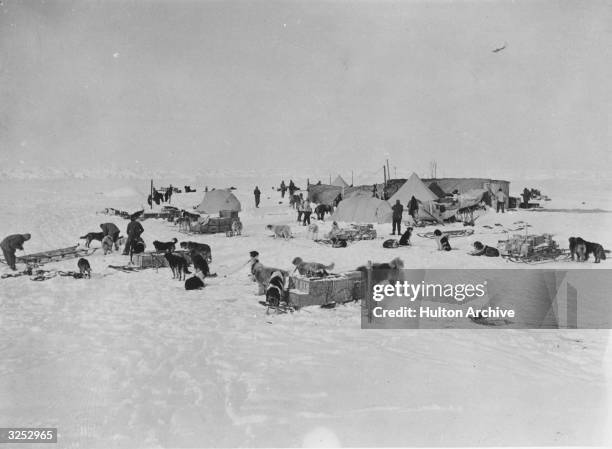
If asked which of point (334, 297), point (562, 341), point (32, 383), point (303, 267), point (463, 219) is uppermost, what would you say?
point (463, 219)

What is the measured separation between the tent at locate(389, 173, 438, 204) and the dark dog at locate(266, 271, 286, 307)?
3.92m

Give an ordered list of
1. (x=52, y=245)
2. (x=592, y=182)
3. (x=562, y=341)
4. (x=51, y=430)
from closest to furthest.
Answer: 1. (x=51, y=430)
2. (x=562, y=341)
3. (x=592, y=182)
4. (x=52, y=245)

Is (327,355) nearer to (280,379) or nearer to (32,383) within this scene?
(280,379)

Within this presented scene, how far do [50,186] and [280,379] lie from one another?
4443 mm

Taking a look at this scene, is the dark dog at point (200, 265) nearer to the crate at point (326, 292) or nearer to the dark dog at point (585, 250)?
the crate at point (326, 292)

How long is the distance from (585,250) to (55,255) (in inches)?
252

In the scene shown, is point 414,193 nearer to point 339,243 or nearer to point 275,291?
point 339,243

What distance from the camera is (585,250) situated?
176 inches

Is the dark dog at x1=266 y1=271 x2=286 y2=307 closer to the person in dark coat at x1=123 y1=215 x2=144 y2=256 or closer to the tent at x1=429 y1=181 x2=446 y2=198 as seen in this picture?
the person in dark coat at x1=123 y1=215 x2=144 y2=256

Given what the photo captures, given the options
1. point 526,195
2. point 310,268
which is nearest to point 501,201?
point 526,195

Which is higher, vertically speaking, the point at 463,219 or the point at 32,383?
the point at 463,219

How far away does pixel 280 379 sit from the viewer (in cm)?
338

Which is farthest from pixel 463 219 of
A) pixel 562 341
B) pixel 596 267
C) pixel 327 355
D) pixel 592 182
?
pixel 327 355

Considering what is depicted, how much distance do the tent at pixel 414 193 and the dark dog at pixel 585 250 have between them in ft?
9.80
